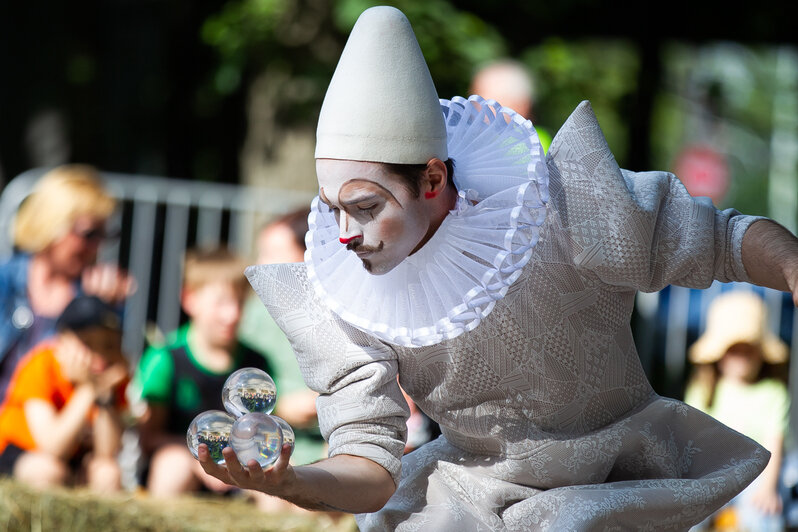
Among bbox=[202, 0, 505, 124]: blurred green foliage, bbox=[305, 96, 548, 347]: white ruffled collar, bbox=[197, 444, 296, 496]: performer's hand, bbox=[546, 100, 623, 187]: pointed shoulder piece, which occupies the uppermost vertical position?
bbox=[202, 0, 505, 124]: blurred green foliage

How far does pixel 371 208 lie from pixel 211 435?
585 millimetres

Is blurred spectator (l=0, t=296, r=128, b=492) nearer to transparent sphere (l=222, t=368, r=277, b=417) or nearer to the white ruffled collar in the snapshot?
the white ruffled collar

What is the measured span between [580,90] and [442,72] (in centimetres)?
178

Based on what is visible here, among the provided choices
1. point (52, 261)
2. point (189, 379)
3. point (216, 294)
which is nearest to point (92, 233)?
point (52, 261)

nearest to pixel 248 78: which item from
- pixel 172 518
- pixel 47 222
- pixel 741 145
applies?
pixel 47 222

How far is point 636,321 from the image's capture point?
22.0 feet

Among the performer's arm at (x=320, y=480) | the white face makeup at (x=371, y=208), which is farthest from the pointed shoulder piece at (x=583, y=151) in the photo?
the performer's arm at (x=320, y=480)

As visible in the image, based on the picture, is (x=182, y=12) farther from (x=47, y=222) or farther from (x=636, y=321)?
(x=636, y=321)

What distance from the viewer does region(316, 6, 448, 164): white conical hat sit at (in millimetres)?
2197

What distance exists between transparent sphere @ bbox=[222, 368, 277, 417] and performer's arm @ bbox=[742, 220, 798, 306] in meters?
1.06

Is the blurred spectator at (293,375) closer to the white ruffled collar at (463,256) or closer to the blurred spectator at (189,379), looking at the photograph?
the blurred spectator at (189,379)

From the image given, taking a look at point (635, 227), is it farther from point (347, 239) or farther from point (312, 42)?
point (312, 42)

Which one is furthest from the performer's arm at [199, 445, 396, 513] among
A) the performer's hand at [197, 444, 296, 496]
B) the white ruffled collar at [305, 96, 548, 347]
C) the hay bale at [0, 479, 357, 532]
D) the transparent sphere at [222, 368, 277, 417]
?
the hay bale at [0, 479, 357, 532]

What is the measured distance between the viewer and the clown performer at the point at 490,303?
87.4 inches
